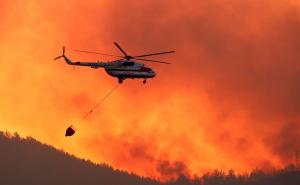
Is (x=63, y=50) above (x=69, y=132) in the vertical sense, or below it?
above

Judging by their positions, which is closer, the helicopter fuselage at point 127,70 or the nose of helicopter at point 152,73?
the helicopter fuselage at point 127,70

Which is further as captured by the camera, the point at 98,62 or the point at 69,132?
the point at 98,62

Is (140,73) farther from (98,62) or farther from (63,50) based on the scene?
(63,50)

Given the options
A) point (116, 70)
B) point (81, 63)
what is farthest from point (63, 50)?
point (116, 70)

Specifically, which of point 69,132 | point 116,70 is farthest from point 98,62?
point 69,132

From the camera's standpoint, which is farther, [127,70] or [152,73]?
[152,73]

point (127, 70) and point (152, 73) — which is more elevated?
point (152, 73)

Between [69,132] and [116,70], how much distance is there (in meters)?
14.3

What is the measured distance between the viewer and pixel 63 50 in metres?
129

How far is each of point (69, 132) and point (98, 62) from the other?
1532 centimetres

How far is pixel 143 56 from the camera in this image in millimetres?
119938

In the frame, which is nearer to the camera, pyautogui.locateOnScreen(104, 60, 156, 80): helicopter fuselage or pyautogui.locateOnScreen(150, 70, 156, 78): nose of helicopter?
pyautogui.locateOnScreen(104, 60, 156, 80): helicopter fuselage

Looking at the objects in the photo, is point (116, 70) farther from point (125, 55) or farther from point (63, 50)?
point (63, 50)

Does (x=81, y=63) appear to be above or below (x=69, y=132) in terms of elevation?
above
